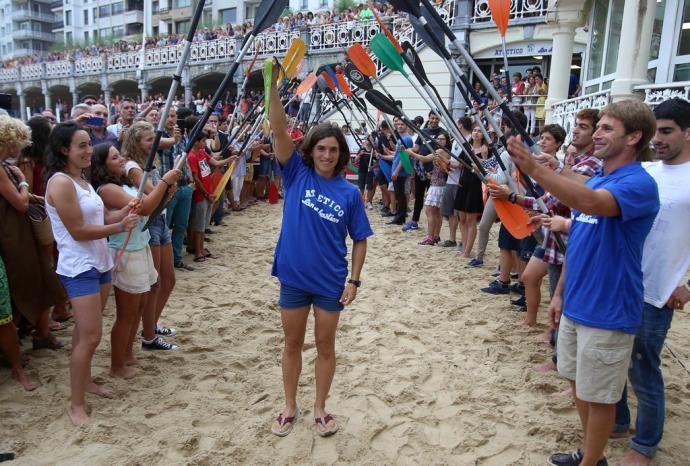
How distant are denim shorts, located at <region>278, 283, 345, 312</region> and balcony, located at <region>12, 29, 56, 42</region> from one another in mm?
65450

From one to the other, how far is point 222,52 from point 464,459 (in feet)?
76.4

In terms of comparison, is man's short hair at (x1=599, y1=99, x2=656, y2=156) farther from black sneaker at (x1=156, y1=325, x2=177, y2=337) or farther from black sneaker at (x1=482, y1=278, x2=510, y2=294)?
black sneaker at (x1=156, y1=325, x2=177, y2=337)

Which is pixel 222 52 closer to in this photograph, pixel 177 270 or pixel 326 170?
pixel 177 270

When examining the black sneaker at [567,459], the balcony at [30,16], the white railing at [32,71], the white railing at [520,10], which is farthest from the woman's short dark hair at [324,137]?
the balcony at [30,16]

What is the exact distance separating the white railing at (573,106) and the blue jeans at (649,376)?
14.7ft

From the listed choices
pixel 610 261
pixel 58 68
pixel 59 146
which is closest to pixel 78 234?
pixel 59 146

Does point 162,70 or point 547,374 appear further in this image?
point 162,70

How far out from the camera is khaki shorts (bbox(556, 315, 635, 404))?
6.70 ft

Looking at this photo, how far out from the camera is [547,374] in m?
3.42

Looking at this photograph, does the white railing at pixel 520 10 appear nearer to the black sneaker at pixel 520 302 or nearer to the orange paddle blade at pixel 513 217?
the black sneaker at pixel 520 302

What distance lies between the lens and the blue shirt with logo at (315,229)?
253cm

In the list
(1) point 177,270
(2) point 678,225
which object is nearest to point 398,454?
(2) point 678,225

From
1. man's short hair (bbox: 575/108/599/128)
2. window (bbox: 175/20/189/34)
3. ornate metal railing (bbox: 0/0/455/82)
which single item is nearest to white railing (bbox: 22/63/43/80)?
ornate metal railing (bbox: 0/0/455/82)

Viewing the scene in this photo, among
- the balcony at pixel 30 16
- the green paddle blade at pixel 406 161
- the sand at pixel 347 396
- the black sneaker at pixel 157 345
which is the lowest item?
the sand at pixel 347 396
